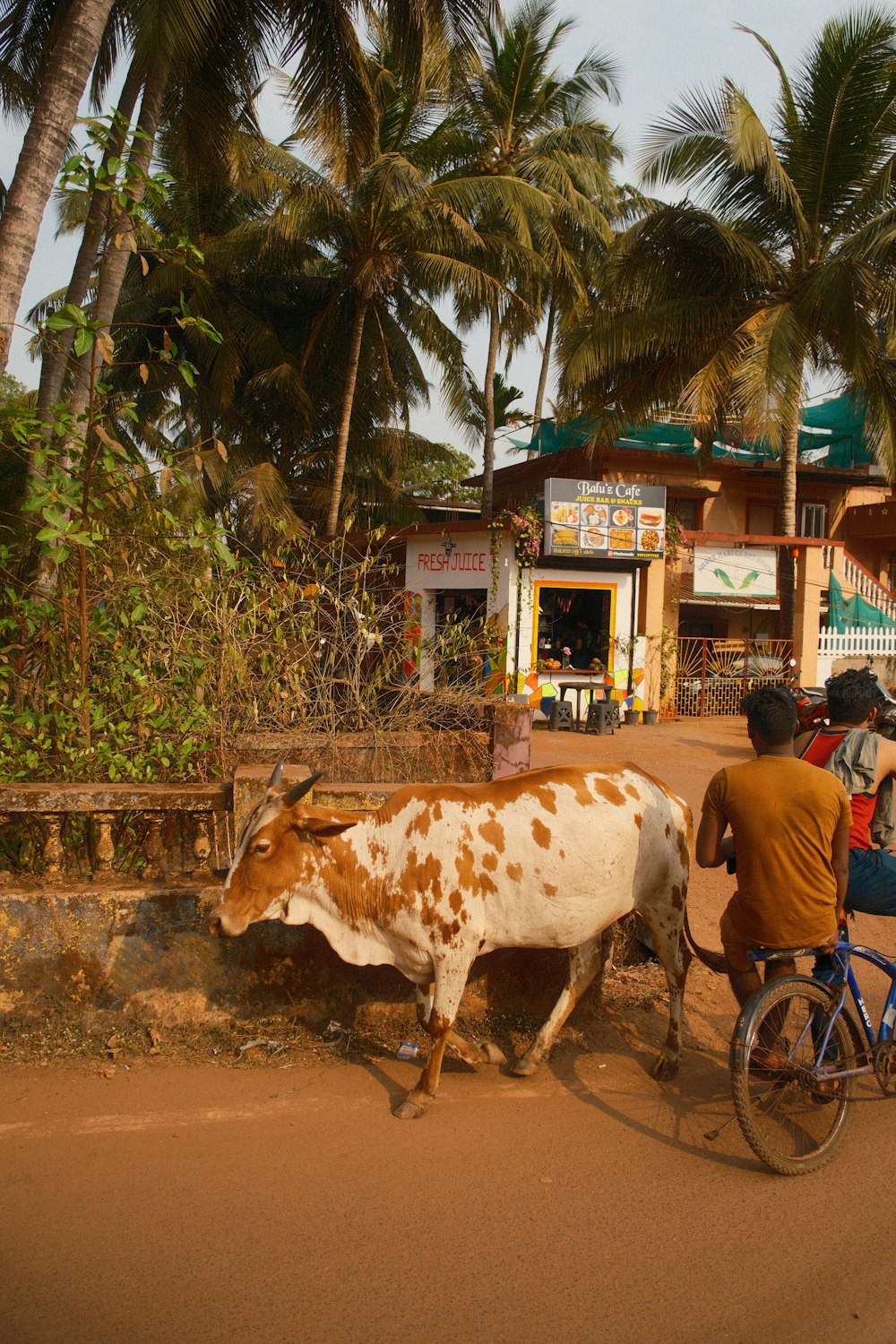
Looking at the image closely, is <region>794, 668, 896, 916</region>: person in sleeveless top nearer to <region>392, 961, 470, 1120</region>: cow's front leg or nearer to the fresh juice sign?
<region>392, 961, 470, 1120</region>: cow's front leg

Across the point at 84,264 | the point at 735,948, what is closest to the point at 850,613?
the point at 84,264

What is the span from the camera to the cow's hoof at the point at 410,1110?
4055 mm

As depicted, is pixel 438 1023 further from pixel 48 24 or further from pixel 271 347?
pixel 271 347

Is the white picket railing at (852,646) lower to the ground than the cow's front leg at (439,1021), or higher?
higher

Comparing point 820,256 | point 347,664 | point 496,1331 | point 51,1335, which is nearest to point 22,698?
point 347,664

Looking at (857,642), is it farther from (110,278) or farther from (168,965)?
(168,965)

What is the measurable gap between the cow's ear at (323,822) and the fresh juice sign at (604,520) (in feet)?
48.5

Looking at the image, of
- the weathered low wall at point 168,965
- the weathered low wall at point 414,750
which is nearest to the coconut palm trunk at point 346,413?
the weathered low wall at point 414,750

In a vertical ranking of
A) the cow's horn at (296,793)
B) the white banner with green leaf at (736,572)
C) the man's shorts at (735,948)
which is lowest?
the man's shorts at (735,948)

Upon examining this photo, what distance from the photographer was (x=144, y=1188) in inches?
137

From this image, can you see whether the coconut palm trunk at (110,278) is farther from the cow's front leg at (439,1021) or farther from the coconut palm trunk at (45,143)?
the cow's front leg at (439,1021)

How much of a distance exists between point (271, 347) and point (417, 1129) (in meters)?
21.3

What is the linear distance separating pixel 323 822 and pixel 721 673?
60.5ft

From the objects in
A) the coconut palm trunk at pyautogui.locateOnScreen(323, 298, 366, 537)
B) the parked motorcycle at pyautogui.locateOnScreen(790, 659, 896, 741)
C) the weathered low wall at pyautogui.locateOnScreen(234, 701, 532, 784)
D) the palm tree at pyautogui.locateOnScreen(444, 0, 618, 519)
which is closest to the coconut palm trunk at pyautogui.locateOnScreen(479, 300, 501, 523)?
the palm tree at pyautogui.locateOnScreen(444, 0, 618, 519)
